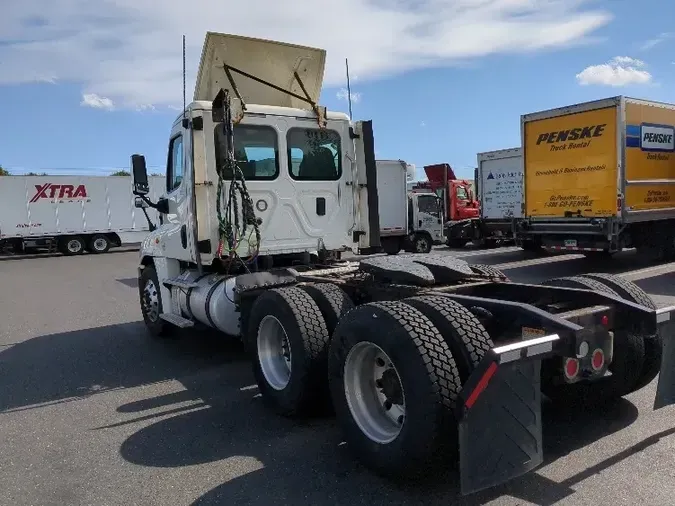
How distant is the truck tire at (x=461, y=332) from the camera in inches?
130

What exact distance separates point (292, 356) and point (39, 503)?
188cm

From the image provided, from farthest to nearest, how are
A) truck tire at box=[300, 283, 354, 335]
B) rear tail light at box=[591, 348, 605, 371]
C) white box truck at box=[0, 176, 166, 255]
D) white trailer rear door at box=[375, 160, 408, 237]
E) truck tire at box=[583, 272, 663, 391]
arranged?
white box truck at box=[0, 176, 166, 255]
white trailer rear door at box=[375, 160, 408, 237]
truck tire at box=[300, 283, 354, 335]
truck tire at box=[583, 272, 663, 391]
rear tail light at box=[591, 348, 605, 371]

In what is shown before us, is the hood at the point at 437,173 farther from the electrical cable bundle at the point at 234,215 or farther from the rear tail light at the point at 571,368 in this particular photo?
the rear tail light at the point at 571,368

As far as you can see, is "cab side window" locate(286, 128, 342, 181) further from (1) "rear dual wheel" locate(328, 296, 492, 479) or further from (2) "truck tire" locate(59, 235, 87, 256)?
(2) "truck tire" locate(59, 235, 87, 256)

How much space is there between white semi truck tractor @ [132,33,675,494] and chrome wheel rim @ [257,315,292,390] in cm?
1

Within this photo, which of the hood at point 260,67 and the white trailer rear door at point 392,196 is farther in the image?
the white trailer rear door at point 392,196

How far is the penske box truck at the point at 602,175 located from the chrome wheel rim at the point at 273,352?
9859 millimetres

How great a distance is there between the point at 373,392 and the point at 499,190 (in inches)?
662

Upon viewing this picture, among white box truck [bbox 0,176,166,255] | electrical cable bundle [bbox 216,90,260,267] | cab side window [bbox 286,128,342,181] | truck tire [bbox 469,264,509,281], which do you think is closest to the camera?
truck tire [bbox 469,264,509,281]

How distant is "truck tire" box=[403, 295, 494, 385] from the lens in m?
3.30

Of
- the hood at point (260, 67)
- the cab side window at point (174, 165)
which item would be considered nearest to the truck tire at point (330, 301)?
the cab side window at point (174, 165)

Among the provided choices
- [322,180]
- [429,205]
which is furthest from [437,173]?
[322,180]

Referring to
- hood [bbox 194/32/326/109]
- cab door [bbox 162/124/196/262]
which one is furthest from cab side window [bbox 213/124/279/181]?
hood [bbox 194/32/326/109]

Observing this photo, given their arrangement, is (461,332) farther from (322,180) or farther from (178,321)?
(178,321)
